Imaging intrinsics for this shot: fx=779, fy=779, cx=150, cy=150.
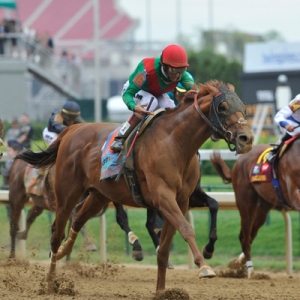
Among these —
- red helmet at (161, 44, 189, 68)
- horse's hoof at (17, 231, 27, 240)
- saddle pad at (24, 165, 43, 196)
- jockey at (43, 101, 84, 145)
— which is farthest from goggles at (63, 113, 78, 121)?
red helmet at (161, 44, 189, 68)

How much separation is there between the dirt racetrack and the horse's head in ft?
4.57

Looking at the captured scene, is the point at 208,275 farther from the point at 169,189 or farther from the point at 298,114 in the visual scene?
the point at 298,114

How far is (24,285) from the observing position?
25.1 ft

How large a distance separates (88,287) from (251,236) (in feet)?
8.66

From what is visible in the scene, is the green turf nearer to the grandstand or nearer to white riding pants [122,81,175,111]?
white riding pants [122,81,175,111]

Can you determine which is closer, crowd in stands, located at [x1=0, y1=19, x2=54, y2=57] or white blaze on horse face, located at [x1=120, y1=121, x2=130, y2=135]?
white blaze on horse face, located at [x1=120, y1=121, x2=130, y2=135]

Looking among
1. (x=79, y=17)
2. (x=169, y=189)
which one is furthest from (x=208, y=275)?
(x=79, y=17)

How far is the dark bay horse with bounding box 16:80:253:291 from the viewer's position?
6145mm

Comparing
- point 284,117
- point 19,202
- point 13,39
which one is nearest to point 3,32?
point 13,39

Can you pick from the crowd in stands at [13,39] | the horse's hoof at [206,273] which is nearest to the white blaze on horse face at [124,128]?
the horse's hoof at [206,273]

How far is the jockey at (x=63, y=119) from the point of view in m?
9.66

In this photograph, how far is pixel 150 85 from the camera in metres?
7.04

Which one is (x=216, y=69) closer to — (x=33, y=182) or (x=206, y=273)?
(x=33, y=182)

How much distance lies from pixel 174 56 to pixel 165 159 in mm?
887
